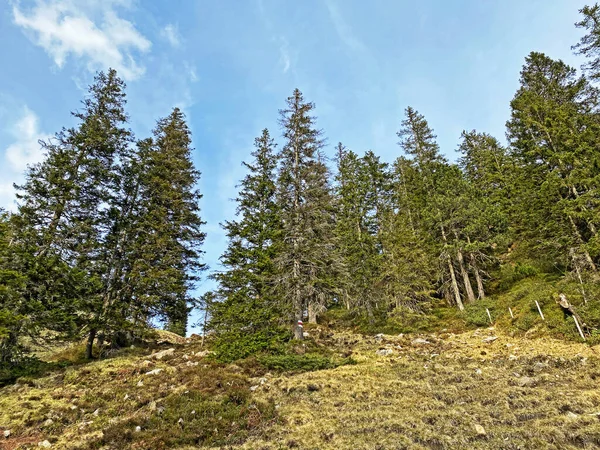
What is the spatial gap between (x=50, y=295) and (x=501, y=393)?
687 inches

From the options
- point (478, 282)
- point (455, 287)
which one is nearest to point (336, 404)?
point (455, 287)

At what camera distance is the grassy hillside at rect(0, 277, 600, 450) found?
20.0ft

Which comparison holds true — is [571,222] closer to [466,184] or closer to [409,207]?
[466,184]

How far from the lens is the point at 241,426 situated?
7410mm

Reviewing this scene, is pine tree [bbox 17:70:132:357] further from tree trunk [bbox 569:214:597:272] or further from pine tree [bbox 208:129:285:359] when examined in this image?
tree trunk [bbox 569:214:597:272]

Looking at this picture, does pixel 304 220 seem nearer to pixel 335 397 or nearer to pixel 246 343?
pixel 246 343

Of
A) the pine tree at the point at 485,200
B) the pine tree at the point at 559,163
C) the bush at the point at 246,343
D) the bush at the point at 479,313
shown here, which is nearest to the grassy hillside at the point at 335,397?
the bush at the point at 246,343

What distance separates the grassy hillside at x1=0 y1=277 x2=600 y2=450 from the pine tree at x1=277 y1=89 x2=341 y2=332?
9.79ft

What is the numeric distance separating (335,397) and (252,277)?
864 cm

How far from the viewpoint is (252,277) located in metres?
16.4

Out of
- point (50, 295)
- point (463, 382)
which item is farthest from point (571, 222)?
point (50, 295)

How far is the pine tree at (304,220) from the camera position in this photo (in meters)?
16.1

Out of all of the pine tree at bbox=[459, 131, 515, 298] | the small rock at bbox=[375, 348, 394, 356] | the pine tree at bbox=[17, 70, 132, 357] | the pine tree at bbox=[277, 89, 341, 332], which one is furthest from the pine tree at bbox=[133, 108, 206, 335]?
the pine tree at bbox=[459, 131, 515, 298]

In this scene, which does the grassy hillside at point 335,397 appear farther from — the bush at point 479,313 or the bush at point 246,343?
the bush at point 479,313
